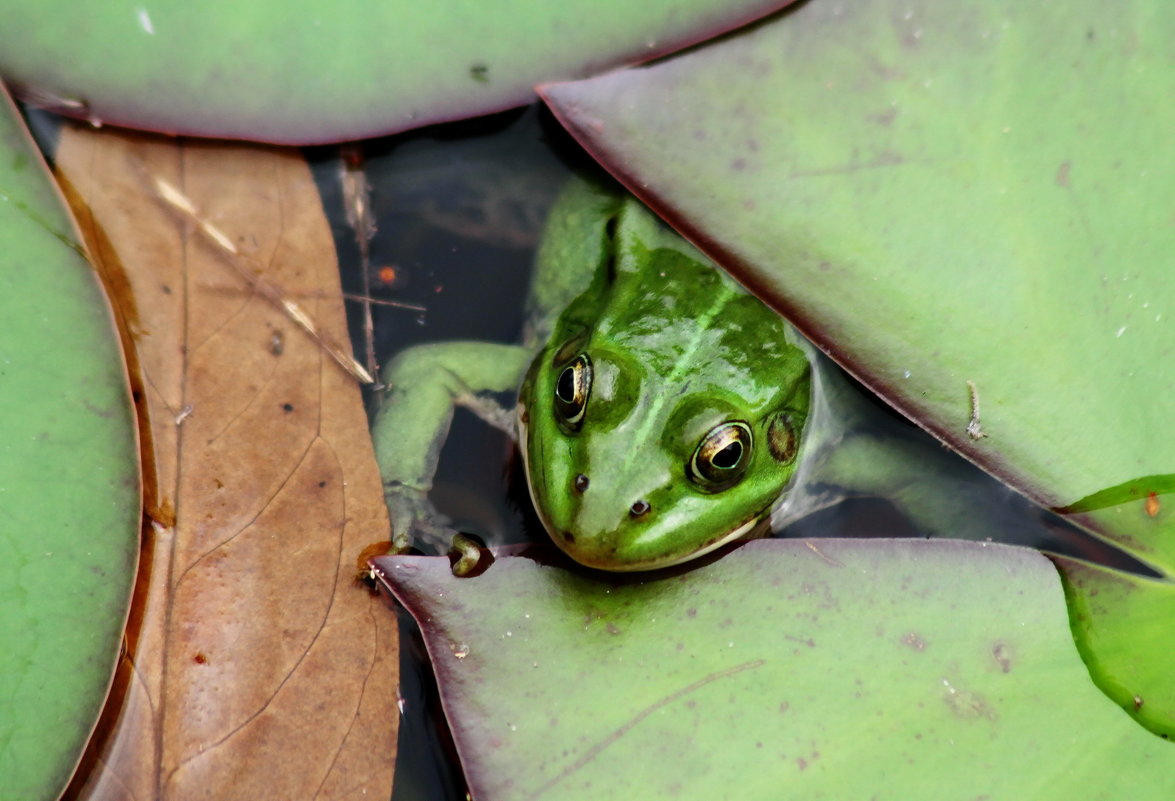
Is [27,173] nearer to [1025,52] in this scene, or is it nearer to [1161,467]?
[1025,52]

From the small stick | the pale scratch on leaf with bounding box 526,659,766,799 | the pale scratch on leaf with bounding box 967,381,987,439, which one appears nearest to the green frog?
the small stick

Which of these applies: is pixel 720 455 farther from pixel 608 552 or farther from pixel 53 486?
pixel 53 486

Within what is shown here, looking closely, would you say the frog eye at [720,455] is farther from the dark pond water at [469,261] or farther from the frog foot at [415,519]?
the frog foot at [415,519]

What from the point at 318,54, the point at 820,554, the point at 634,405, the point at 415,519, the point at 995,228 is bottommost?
the point at 415,519

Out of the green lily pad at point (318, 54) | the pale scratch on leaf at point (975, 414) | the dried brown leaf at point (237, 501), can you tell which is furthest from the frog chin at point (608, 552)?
the green lily pad at point (318, 54)

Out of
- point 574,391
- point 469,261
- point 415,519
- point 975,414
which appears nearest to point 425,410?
point 415,519

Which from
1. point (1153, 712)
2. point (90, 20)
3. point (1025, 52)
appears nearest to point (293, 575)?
point (90, 20)
